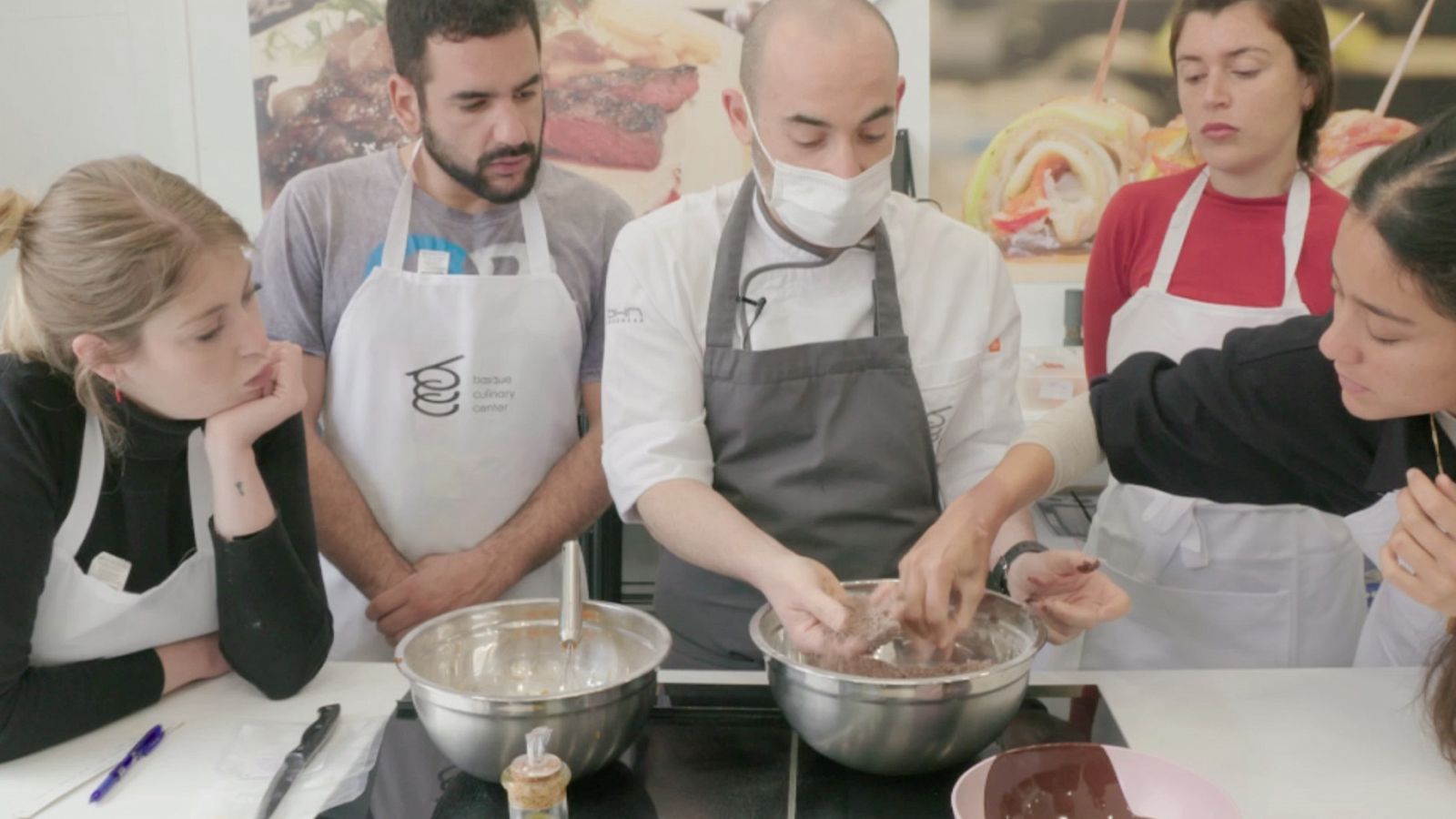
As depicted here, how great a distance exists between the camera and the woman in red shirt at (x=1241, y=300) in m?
2.09

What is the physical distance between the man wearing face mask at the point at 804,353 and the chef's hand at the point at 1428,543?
412 mm

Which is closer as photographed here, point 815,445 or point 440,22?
point 815,445

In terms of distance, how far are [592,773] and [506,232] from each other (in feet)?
3.61

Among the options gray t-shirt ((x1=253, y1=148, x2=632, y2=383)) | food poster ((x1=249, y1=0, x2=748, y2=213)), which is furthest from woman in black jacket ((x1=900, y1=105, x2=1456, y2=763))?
food poster ((x1=249, y1=0, x2=748, y2=213))

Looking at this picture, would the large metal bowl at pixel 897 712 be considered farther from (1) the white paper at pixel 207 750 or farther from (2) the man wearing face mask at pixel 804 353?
(1) the white paper at pixel 207 750

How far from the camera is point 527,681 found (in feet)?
4.76

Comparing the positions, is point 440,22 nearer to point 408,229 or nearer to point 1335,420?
point 408,229

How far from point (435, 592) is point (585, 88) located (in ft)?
6.42

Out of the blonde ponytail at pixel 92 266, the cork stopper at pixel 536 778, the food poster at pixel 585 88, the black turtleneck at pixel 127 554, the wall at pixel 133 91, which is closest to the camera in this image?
the cork stopper at pixel 536 778

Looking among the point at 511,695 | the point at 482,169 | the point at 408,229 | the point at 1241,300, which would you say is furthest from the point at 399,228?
the point at 1241,300

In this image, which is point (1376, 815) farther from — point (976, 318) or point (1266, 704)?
point (976, 318)

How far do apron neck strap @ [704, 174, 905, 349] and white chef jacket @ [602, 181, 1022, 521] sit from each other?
0.02 metres

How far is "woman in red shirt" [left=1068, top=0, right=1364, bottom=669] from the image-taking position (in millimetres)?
2090

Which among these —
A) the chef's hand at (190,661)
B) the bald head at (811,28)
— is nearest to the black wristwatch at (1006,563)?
the bald head at (811,28)
